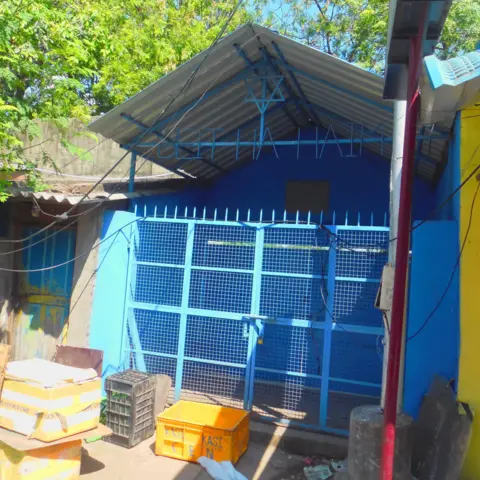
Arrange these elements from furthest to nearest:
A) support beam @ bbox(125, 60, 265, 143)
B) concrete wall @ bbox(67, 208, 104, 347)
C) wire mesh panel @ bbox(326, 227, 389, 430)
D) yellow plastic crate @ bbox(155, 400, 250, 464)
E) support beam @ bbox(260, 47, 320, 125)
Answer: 1. concrete wall @ bbox(67, 208, 104, 347)
2. support beam @ bbox(125, 60, 265, 143)
3. support beam @ bbox(260, 47, 320, 125)
4. wire mesh panel @ bbox(326, 227, 389, 430)
5. yellow plastic crate @ bbox(155, 400, 250, 464)

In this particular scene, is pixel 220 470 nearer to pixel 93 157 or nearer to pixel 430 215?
pixel 430 215

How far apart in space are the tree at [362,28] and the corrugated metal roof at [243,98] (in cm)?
561

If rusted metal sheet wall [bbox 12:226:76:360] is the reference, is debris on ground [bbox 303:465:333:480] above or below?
below

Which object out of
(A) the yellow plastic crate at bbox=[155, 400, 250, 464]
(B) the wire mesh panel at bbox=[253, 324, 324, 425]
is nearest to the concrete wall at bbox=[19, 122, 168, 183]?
(B) the wire mesh panel at bbox=[253, 324, 324, 425]

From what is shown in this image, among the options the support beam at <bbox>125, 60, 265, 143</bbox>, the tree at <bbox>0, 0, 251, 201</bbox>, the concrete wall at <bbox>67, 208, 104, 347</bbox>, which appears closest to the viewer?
the tree at <bbox>0, 0, 251, 201</bbox>

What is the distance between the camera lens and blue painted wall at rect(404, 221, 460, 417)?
4332mm

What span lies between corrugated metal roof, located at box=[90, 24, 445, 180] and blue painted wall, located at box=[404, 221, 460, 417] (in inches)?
68.5

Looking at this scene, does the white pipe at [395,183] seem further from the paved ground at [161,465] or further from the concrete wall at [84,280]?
the concrete wall at [84,280]

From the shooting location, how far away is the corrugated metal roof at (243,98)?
517 centimetres

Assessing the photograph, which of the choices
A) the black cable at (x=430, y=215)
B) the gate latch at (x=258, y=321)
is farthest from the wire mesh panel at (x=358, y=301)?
the gate latch at (x=258, y=321)

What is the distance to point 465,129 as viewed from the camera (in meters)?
3.89

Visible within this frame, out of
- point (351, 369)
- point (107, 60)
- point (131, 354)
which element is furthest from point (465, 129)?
point (107, 60)

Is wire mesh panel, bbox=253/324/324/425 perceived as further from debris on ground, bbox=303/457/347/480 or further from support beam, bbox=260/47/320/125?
support beam, bbox=260/47/320/125

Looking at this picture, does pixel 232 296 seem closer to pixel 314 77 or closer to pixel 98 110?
pixel 314 77
